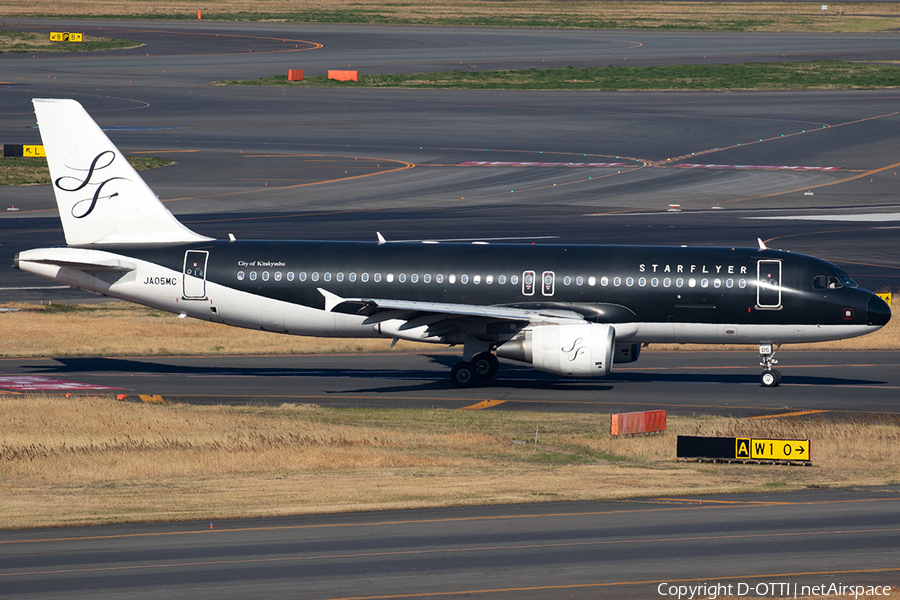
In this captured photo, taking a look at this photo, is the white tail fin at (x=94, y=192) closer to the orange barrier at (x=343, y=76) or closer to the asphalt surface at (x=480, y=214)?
the asphalt surface at (x=480, y=214)

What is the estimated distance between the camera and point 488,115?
104250mm

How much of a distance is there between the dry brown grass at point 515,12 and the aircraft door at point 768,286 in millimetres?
130013

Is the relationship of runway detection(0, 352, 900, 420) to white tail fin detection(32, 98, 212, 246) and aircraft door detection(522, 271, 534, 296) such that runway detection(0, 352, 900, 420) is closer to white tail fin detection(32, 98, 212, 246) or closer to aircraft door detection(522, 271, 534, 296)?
aircraft door detection(522, 271, 534, 296)

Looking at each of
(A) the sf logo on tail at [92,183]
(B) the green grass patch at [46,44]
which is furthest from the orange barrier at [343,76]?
(A) the sf logo on tail at [92,183]

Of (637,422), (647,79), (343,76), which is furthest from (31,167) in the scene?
(637,422)

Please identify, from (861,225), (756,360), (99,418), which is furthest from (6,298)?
(861,225)

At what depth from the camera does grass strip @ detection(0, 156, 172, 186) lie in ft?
279

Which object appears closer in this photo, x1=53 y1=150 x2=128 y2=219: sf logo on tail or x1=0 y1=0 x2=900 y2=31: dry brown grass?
Result: x1=53 y1=150 x2=128 y2=219: sf logo on tail

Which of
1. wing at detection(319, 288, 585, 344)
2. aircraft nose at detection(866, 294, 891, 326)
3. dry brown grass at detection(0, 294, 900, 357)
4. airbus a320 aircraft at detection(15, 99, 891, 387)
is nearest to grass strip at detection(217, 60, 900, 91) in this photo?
dry brown grass at detection(0, 294, 900, 357)

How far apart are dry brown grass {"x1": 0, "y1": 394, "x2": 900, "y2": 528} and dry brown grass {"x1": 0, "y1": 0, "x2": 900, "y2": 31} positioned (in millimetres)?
137955

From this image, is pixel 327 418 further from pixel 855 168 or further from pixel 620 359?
pixel 855 168

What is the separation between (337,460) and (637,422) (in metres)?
9.08

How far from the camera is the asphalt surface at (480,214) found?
2066cm

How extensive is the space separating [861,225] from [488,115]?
40.3 m
